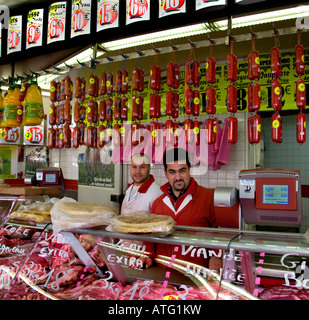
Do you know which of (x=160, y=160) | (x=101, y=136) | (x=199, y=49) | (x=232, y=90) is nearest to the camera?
(x=232, y=90)

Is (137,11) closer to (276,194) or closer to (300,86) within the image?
(300,86)

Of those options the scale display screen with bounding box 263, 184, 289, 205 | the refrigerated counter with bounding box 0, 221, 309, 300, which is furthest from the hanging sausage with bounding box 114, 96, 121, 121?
the scale display screen with bounding box 263, 184, 289, 205

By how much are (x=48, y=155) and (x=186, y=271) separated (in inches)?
301

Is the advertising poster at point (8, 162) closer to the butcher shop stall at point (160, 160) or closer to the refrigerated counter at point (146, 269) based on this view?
the butcher shop stall at point (160, 160)

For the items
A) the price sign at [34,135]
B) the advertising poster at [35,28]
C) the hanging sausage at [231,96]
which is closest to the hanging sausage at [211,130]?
the hanging sausage at [231,96]

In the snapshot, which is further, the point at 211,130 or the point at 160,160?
the point at 160,160

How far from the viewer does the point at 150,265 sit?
1.89 metres

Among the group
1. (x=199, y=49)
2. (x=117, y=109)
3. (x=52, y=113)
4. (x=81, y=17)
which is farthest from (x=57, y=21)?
(x=199, y=49)

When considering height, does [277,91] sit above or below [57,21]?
below

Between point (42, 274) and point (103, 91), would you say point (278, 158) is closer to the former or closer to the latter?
point (103, 91)

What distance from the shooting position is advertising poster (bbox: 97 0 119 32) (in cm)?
367

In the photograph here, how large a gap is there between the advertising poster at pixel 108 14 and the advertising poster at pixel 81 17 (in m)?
Result: 0.19

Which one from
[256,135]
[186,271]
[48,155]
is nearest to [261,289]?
[186,271]

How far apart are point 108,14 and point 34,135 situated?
511cm
